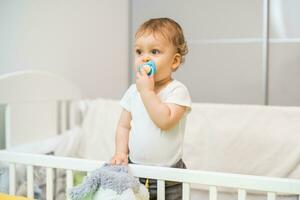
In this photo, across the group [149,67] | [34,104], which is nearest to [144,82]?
[149,67]

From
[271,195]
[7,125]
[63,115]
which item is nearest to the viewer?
[271,195]

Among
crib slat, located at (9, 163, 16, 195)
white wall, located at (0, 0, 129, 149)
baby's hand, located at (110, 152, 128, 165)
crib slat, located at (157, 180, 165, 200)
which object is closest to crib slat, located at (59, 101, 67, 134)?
white wall, located at (0, 0, 129, 149)

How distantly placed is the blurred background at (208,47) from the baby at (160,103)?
2.33 feet

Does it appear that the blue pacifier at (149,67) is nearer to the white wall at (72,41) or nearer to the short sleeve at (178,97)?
the short sleeve at (178,97)

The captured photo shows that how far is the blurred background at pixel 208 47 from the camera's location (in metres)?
1.66

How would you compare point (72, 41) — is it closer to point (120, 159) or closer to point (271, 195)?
point (120, 159)

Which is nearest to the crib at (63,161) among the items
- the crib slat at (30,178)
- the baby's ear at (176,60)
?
the crib slat at (30,178)

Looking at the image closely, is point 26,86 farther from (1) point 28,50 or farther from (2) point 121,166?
(2) point 121,166

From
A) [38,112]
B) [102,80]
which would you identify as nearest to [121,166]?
[38,112]

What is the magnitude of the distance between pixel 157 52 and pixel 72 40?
800 mm

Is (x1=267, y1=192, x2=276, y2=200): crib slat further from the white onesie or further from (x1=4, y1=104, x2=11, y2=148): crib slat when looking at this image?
(x1=4, y1=104, x2=11, y2=148): crib slat

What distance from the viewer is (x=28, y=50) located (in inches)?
54.4

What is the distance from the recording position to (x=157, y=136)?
88cm

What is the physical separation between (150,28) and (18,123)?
2.09 ft
